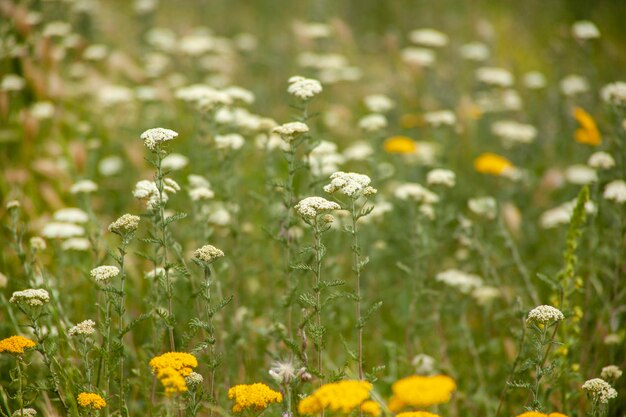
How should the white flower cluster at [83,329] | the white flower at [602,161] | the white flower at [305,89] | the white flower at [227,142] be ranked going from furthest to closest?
the white flower at [602,161]
the white flower at [227,142]
the white flower at [305,89]
the white flower cluster at [83,329]

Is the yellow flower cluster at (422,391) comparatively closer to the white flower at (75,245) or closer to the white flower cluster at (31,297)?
the white flower cluster at (31,297)

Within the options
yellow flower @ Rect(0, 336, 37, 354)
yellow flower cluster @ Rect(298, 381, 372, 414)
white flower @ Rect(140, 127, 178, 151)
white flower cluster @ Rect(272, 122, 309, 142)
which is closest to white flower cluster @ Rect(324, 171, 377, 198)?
white flower cluster @ Rect(272, 122, 309, 142)

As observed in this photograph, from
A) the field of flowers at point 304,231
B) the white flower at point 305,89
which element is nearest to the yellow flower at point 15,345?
the field of flowers at point 304,231

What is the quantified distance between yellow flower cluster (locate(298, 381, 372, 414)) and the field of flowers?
0.01 meters

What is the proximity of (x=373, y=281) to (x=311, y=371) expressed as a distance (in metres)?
2.28

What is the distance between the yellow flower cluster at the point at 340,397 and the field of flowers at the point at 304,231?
1cm

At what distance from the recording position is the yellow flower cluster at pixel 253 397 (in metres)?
2.71

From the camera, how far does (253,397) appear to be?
8.93ft

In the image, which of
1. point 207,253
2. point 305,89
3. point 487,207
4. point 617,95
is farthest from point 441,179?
point 207,253

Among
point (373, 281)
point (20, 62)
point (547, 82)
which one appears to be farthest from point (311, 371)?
point (547, 82)

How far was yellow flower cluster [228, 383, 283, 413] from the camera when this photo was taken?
271 cm

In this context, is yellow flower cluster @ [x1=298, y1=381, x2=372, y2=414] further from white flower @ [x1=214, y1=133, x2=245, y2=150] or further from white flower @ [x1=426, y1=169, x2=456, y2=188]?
white flower @ [x1=426, y1=169, x2=456, y2=188]

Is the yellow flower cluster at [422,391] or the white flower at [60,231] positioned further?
the white flower at [60,231]

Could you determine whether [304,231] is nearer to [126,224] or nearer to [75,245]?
[75,245]
